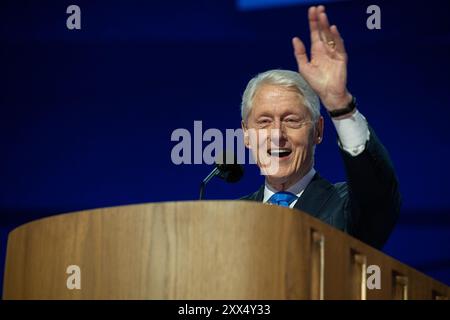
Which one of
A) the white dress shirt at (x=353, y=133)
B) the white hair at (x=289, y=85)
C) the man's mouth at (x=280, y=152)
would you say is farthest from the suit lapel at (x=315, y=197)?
the white dress shirt at (x=353, y=133)

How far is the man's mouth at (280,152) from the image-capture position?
288cm

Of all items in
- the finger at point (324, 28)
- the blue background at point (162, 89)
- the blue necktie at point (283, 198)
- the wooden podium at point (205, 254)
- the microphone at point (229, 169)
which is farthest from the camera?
the blue background at point (162, 89)

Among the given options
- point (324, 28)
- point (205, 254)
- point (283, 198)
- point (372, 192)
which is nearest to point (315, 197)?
point (283, 198)

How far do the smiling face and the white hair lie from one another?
0.5 inches

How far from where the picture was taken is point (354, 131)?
94.1 inches

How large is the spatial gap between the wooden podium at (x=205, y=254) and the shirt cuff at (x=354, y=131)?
55 centimetres

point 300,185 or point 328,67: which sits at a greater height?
point 328,67

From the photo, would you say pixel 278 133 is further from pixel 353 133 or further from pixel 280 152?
pixel 353 133

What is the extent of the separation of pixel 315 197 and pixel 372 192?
318 mm

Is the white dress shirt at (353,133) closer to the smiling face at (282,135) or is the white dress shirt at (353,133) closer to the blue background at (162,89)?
the smiling face at (282,135)

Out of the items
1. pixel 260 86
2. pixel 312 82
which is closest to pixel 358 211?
pixel 312 82

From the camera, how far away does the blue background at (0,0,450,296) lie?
359 centimetres

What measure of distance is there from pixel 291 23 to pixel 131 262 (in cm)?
201

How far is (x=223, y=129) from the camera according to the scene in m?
3.58
